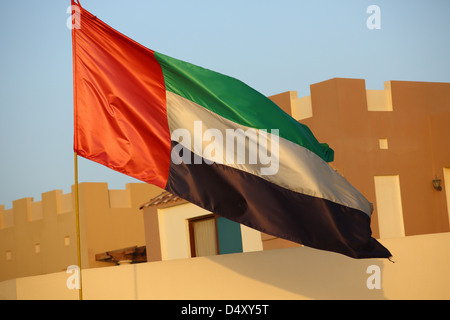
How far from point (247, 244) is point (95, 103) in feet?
38.5

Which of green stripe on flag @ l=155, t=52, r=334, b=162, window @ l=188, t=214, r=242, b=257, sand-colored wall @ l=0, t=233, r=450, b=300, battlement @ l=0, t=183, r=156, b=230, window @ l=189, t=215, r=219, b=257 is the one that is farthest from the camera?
battlement @ l=0, t=183, r=156, b=230

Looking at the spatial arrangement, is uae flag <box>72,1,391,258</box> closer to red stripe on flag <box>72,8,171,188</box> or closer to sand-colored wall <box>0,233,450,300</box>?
red stripe on flag <box>72,8,171,188</box>

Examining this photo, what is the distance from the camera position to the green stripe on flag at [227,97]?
7.97 metres

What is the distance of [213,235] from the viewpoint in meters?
19.3

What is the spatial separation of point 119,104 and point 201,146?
1.02 meters

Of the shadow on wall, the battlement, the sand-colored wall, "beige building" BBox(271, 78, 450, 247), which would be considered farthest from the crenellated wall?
the shadow on wall

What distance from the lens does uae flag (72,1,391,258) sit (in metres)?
7.61

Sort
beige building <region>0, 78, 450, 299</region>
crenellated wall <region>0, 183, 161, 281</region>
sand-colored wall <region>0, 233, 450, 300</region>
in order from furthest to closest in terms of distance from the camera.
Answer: crenellated wall <region>0, 183, 161, 281</region>, beige building <region>0, 78, 450, 299</region>, sand-colored wall <region>0, 233, 450, 300</region>

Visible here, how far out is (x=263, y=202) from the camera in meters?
7.66

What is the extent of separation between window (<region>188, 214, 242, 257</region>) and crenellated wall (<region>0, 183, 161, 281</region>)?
1057cm

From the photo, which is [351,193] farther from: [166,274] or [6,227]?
[6,227]

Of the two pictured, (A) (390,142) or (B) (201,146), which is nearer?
(B) (201,146)

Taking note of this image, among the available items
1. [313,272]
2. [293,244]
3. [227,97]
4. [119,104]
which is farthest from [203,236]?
[119,104]

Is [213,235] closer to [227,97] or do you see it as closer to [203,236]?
[203,236]
